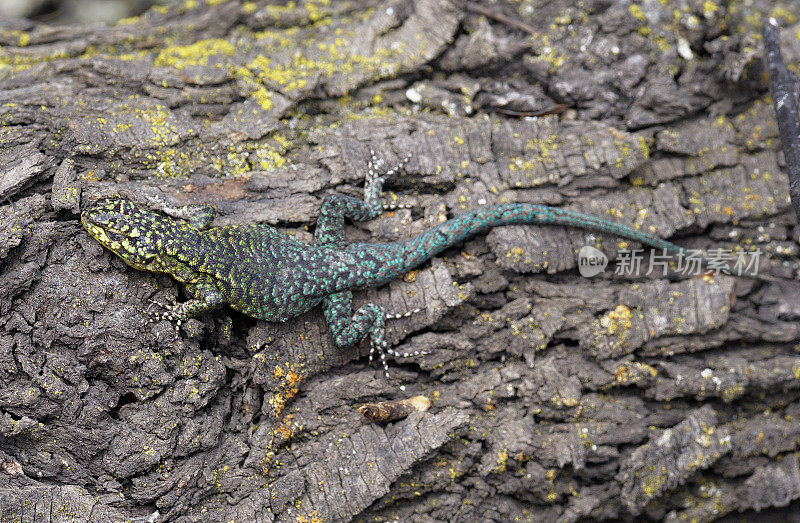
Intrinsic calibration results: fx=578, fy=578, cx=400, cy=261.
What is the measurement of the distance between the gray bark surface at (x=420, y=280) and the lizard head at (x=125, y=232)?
196 millimetres

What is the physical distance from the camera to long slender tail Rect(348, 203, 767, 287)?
5988 mm

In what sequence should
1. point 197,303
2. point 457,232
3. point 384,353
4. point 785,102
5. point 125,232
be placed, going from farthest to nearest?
point 785,102 → point 457,232 → point 384,353 → point 197,303 → point 125,232

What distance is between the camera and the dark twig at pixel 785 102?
20.5 ft

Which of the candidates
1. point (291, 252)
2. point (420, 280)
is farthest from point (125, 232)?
point (420, 280)

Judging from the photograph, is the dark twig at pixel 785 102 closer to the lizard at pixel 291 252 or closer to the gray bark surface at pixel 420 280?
the gray bark surface at pixel 420 280

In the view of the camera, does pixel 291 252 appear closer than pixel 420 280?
Yes

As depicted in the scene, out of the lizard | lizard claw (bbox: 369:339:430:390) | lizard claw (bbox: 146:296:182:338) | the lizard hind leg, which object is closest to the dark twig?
the lizard

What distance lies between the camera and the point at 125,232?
5.16 meters

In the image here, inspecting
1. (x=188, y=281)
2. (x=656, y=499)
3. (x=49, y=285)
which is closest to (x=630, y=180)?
(x=656, y=499)

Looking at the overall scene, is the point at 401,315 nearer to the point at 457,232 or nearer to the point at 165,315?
the point at 457,232

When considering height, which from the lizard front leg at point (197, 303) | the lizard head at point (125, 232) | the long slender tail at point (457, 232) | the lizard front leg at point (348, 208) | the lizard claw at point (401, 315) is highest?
the lizard head at point (125, 232)

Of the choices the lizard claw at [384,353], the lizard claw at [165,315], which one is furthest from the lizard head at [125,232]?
the lizard claw at [384,353]

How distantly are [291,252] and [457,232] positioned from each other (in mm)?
1738

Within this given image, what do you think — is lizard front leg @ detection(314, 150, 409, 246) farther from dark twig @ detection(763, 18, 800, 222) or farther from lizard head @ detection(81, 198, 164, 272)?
dark twig @ detection(763, 18, 800, 222)
